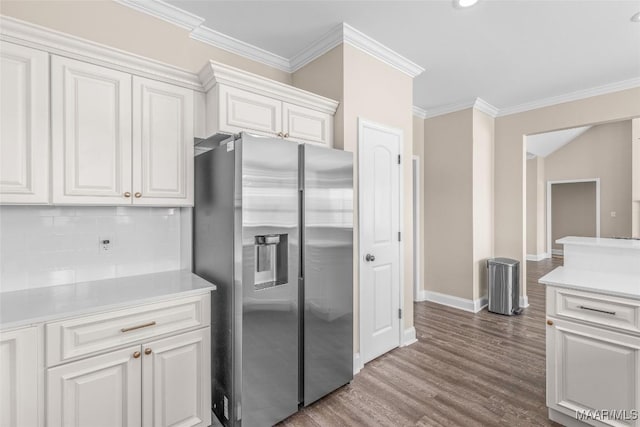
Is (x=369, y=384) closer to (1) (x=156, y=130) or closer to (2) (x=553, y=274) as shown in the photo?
(2) (x=553, y=274)

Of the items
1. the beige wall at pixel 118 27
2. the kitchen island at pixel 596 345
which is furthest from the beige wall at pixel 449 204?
the beige wall at pixel 118 27

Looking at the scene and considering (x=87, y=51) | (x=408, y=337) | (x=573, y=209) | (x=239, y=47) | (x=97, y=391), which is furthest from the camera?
(x=573, y=209)

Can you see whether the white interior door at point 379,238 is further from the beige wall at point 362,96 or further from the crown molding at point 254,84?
the crown molding at point 254,84

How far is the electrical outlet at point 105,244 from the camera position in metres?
1.99

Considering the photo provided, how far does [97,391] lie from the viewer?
1514mm

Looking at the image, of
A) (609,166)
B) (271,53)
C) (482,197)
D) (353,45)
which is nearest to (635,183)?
(609,166)

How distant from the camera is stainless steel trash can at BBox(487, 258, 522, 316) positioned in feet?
12.9

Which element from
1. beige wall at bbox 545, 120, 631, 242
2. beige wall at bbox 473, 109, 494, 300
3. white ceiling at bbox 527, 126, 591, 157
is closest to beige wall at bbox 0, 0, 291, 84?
beige wall at bbox 473, 109, 494, 300

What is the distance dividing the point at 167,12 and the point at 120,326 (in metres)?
2.17

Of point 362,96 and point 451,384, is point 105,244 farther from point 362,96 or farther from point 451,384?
point 451,384

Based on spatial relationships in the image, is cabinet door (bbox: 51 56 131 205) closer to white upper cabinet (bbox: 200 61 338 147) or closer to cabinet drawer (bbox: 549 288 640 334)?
white upper cabinet (bbox: 200 61 338 147)

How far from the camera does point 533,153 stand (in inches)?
304

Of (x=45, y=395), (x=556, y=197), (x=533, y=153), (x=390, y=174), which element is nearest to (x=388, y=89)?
(x=390, y=174)

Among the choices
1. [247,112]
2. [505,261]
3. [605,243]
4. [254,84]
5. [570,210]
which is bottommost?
[505,261]
